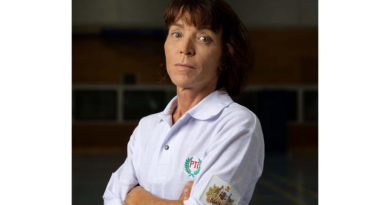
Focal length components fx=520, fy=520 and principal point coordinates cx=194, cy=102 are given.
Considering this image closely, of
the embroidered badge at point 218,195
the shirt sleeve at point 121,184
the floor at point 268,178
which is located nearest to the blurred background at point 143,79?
the floor at point 268,178

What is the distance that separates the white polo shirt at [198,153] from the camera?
166 cm

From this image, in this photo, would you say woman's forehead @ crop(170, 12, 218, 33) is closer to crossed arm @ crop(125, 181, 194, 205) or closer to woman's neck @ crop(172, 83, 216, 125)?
woman's neck @ crop(172, 83, 216, 125)

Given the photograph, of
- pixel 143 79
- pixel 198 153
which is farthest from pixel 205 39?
pixel 143 79

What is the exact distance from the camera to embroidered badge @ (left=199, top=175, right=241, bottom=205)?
5.35 ft

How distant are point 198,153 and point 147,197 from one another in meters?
0.24

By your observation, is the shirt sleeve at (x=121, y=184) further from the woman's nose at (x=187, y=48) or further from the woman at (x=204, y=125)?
the woman's nose at (x=187, y=48)

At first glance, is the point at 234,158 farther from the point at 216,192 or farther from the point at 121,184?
the point at 121,184

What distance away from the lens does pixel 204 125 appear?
5.92 feet

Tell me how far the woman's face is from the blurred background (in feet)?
30.8

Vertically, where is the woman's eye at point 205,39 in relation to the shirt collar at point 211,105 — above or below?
above

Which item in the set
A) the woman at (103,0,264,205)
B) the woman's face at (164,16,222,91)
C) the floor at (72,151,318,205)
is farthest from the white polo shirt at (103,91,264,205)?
the floor at (72,151,318,205)

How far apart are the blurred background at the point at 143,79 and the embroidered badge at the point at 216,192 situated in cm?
958
